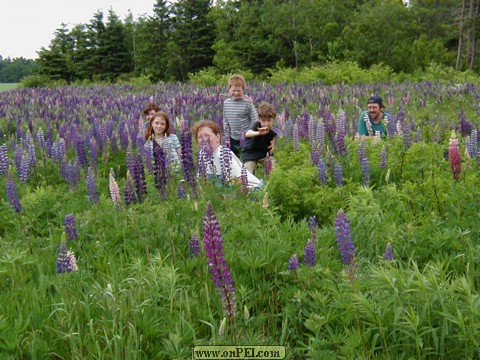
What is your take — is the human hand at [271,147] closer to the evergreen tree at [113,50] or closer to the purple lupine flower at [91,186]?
the purple lupine flower at [91,186]

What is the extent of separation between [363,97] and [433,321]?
987cm

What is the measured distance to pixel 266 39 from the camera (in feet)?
107

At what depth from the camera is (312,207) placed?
4.43m

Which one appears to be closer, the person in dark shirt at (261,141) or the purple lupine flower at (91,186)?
the purple lupine flower at (91,186)

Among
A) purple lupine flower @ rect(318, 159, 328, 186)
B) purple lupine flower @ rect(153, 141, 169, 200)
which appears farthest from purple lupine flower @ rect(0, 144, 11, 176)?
purple lupine flower @ rect(318, 159, 328, 186)

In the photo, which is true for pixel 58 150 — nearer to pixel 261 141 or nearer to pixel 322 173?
pixel 261 141

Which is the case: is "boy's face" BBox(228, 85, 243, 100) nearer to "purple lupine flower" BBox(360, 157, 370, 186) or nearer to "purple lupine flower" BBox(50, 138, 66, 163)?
"purple lupine flower" BBox(50, 138, 66, 163)

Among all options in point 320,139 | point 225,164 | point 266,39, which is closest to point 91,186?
point 225,164

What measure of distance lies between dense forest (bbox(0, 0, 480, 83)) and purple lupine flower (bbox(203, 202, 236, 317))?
856 inches

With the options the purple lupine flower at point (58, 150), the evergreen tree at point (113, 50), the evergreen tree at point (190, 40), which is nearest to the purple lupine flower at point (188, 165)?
the purple lupine flower at point (58, 150)

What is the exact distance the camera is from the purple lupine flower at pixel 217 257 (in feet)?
7.01

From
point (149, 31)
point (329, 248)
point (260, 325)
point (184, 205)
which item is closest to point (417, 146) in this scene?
point (329, 248)

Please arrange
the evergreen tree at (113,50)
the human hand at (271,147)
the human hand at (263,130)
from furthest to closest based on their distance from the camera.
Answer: the evergreen tree at (113,50) < the human hand at (271,147) < the human hand at (263,130)

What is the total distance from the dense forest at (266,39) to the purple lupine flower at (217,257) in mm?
21742
